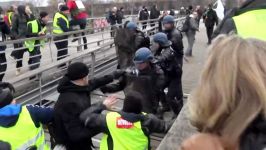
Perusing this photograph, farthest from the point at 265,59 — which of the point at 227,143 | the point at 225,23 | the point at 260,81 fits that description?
the point at 225,23

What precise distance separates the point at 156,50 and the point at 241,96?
14.8 ft

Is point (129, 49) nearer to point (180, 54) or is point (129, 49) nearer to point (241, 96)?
point (180, 54)

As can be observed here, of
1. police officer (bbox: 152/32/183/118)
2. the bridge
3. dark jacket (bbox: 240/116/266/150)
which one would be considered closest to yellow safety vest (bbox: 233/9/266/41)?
dark jacket (bbox: 240/116/266/150)

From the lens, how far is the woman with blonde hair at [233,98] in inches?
51.0

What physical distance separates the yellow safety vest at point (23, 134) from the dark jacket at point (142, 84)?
182 cm

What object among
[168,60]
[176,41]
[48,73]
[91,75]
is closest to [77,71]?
[168,60]

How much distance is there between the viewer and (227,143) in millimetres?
1301

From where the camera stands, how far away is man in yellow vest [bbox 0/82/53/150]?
291 centimetres

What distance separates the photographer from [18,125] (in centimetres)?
296

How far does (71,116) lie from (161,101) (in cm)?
283

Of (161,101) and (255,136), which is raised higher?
(255,136)

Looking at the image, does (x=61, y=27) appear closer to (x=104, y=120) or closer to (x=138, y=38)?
(x=138, y=38)

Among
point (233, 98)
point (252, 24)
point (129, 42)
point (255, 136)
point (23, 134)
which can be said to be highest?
point (252, 24)

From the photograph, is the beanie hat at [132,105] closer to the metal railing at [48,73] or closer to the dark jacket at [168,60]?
the dark jacket at [168,60]
